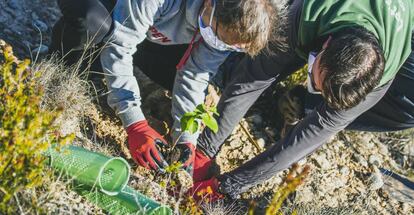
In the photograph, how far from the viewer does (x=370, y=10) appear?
8.07ft

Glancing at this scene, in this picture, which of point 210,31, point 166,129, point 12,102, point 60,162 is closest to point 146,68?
point 166,129

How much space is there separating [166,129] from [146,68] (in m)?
0.35

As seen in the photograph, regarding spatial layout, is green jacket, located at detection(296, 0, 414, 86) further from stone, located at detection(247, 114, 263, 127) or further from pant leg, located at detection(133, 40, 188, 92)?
Result: stone, located at detection(247, 114, 263, 127)

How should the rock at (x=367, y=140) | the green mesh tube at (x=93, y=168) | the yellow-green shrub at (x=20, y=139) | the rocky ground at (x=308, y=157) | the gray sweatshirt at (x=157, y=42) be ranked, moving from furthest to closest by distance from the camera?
the rock at (x=367, y=140) → the rocky ground at (x=308, y=157) → the gray sweatshirt at (x=157, y=42) → the green mesh tube at (x=93, y=168) → the yellow-green shrub at (x=20, y=139)

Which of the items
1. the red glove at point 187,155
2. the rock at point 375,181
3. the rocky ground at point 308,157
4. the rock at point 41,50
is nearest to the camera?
the red glove at point 187,155

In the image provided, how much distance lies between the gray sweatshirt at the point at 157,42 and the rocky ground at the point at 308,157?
24cm

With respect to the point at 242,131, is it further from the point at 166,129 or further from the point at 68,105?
the point at 68,105

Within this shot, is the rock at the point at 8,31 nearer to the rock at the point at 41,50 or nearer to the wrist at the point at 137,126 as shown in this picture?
the rock at the point at 41,50

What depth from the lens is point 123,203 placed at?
210 centimetres

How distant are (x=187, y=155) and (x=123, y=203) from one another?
0.60 meters

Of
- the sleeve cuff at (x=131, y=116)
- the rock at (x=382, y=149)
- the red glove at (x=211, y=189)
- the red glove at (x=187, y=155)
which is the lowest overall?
the rock at (x=382, y=149)

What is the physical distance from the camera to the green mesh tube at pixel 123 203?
6.79 feet

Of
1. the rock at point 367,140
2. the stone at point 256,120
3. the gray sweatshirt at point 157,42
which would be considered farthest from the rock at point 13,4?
the rock at point 367,140

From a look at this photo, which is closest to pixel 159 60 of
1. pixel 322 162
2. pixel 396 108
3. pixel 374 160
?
pixel 322 162
